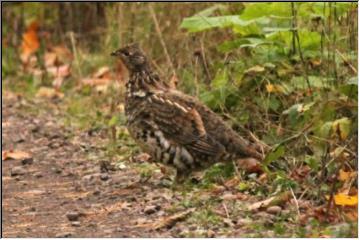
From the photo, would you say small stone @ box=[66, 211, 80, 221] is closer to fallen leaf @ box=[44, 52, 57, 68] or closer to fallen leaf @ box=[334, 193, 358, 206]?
fallen leaf @ box=[334, 193, 358, 206]

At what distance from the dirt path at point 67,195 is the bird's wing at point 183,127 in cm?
33

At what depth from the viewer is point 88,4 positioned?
12.2 m

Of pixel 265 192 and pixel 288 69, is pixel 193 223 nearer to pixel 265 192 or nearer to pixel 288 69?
pixel 265 192

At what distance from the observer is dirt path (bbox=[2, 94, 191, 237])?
18.1ft

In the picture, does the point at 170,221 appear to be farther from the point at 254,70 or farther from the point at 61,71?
the point at 61,71

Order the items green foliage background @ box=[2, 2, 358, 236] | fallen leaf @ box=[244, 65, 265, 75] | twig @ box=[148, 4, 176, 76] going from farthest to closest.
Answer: twig @ box=[148, 4, 176, 76] < fallen leaf @ box=[244, 65, 265, 75] < green foliage background @ box=[2, 2, 358, 236]

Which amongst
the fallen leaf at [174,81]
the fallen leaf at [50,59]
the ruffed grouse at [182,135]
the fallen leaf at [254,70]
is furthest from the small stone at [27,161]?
the fallen leaf at [50,59]

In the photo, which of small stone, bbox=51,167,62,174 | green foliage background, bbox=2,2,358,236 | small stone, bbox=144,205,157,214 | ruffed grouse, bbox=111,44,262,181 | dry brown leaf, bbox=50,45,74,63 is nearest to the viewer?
green foliage background, bbox=2,2,358,236

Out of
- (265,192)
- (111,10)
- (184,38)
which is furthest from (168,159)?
(111,10)

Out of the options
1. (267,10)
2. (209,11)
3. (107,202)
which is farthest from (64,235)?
(209,11)

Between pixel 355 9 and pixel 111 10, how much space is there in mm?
3752

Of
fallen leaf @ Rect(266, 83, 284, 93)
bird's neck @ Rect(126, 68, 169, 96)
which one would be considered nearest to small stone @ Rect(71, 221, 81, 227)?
bird's neck @ Rect(126, 68, 169, 96)

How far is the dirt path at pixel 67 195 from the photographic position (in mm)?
5502

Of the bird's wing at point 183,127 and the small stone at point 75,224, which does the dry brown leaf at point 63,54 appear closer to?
the bird's wing at point 183,127
